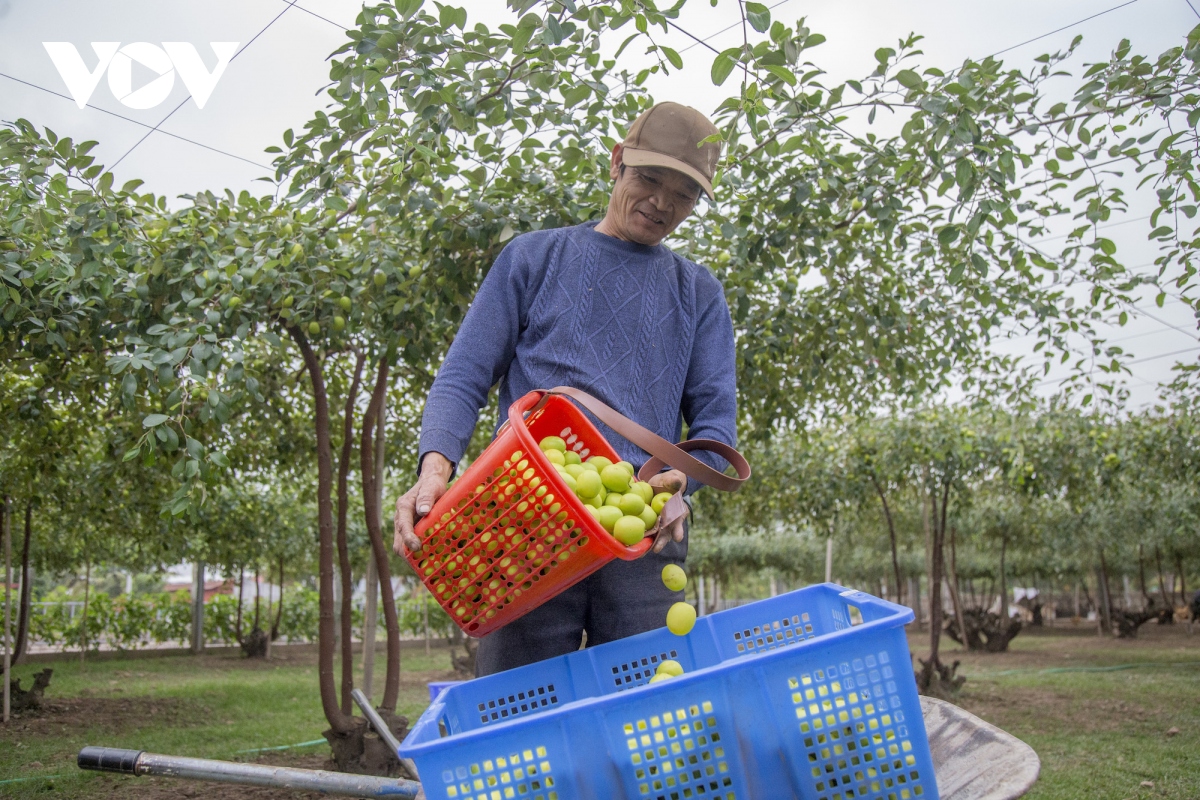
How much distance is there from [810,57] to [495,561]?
164 centimetres

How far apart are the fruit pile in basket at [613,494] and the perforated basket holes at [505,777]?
12.4 inches

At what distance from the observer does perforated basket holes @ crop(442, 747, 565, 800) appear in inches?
38.9

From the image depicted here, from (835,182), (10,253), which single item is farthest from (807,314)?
(10,253)

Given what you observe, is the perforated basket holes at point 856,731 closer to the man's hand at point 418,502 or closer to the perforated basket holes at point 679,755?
the perforated basket holes at point 679,755

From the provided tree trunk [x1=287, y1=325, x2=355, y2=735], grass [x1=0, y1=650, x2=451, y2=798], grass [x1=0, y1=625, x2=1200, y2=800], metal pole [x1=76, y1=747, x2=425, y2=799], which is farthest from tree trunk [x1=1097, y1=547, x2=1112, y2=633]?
metal pole [x1=76, y1=747, x2=425, y2=799]

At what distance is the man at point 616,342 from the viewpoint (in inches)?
60.7

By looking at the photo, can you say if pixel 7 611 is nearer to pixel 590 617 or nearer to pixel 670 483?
pixel 590 617

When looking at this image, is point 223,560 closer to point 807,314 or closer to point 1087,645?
point 807,314

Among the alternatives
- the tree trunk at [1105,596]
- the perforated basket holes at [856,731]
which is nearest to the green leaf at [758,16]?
the perforated basket holes at [856,731]

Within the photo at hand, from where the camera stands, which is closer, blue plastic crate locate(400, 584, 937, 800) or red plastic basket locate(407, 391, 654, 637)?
blue plastic crate locate(400, 584, 937, 800)

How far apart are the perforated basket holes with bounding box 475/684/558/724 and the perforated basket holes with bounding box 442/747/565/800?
0.35 meters

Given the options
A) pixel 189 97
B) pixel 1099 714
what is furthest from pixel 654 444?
pixel 1099 714

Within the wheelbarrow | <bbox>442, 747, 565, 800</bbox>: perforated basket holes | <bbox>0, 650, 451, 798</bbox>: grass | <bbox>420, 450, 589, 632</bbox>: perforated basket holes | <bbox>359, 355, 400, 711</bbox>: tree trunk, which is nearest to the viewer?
<bbox>442, 747, 565, 800</bbox>: perforated basket holes

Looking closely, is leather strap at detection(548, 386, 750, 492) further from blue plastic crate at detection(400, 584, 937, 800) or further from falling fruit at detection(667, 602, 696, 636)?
blue plastic crate at detection(400, 584, 937, 800)
